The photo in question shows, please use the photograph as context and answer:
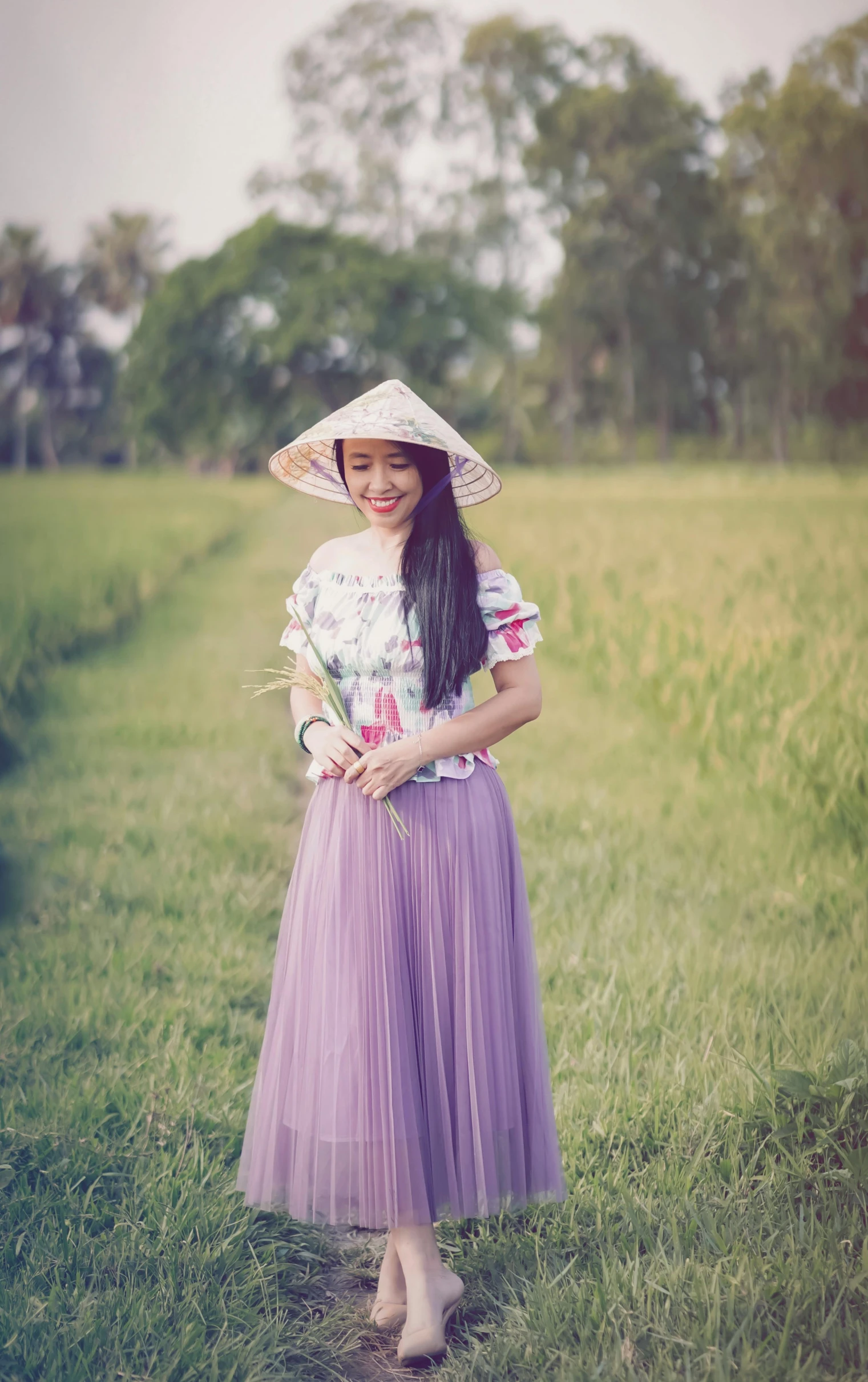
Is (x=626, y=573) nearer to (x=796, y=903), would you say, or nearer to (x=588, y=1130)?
(x=796, y=903)

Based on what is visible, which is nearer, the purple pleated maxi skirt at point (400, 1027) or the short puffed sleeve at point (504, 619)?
the purple pleated maxi skirt at point (400, 1027)

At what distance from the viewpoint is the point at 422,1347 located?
1.97m

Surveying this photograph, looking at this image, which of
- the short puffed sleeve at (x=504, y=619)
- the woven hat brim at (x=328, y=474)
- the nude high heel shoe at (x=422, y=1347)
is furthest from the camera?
the woven hat brim at (x=328, y=474)

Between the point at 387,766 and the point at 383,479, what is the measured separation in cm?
53

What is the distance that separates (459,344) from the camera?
37.0 meters

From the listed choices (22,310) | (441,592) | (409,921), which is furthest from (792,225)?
(409,921)

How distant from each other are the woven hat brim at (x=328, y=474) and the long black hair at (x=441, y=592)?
0.25ft

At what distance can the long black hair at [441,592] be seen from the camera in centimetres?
203

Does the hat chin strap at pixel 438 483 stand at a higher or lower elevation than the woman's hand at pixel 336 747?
higher

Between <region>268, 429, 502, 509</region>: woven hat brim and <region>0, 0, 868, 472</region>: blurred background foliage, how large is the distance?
17.0m

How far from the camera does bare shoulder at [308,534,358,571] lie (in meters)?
2.16

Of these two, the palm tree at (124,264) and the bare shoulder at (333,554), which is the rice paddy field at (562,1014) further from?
the palm tree at (124,264)

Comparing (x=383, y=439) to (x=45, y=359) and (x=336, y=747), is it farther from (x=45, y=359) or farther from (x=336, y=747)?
(x=45, y=359)

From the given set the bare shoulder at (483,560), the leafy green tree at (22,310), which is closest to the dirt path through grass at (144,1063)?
the bare shoulder at (483,560)
